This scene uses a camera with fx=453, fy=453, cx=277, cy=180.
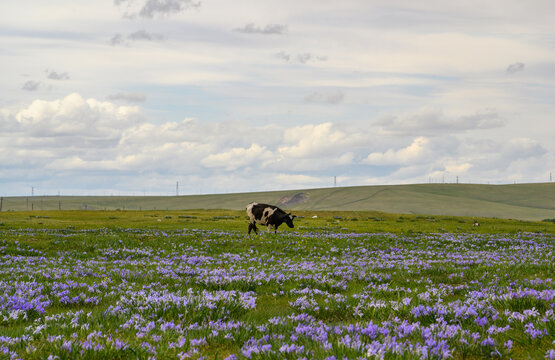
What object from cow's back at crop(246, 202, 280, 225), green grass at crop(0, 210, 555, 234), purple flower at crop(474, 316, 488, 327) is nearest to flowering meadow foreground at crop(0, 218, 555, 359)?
purple flower at crop(474, 316, 488, 327)

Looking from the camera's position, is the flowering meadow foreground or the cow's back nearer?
the flowering meadow foreground

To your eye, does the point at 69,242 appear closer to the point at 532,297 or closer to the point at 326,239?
the point at 326,239

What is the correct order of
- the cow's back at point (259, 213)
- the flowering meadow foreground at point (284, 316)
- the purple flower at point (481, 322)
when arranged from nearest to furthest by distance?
the flowering meadow foreground at point (284, 316)
the purple flower at point (481, 322)
the cow's back at point (259, 213)

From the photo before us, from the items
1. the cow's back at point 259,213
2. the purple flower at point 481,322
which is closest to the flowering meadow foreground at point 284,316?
the purple flower at point 481,322

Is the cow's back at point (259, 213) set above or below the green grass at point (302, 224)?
above

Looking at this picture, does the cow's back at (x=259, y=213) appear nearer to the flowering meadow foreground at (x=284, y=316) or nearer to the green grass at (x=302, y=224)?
the green grass at (x=302, y=224)

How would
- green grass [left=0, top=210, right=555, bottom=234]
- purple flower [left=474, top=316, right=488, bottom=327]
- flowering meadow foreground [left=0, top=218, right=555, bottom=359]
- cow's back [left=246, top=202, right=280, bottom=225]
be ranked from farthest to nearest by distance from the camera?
green grass [left=0, top=210, right=555, bottom=234] < cow's back [left=246, top=202, right=280, bottom=225] < purple flower [left=474, top=316, right=488, bottom=327] < flowering meadow foreground [left=0, top=218, right=555, bottom=359]

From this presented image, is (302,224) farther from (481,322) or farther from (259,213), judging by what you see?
(481,322)

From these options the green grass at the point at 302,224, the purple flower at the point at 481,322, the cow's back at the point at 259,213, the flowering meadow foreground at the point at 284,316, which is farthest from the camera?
the green grass at the point at 302,224

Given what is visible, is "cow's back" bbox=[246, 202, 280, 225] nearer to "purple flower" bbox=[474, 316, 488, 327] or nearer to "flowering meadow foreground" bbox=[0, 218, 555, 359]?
"flowering meadow foreground" bbox=[0, 218, 555, 359]

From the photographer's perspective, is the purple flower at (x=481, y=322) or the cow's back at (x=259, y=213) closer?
the purple flower at (x=481, y=322)

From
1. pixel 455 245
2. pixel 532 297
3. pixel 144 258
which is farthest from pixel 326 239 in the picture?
pixel 532 297

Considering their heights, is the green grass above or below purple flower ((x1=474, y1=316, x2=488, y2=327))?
below

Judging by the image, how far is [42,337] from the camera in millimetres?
6051
